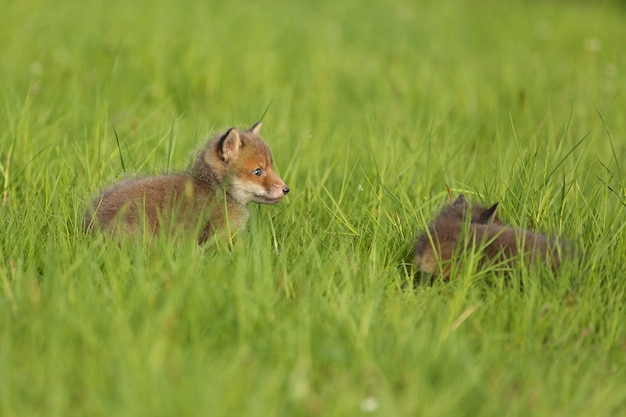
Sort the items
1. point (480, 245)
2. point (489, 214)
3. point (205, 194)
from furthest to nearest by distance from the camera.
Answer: point (205, 194)
point (489, 214)
point (480, 245)

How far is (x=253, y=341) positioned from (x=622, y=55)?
987 centimetres

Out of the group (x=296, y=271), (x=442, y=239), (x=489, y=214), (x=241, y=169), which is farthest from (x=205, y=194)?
(x=489, y=214)

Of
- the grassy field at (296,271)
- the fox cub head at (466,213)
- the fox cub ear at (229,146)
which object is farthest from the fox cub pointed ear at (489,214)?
the fox cub ear at (229,146)

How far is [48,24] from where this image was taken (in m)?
10.3

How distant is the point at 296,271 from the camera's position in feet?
14.9

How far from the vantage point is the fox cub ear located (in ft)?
18.5

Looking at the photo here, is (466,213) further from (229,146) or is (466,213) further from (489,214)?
(229,146)

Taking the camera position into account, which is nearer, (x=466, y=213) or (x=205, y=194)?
(x=466, y=213)

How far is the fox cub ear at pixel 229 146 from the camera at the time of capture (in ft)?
18.5

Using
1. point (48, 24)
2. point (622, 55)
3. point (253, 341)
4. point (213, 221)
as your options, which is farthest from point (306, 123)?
point (622, 55)

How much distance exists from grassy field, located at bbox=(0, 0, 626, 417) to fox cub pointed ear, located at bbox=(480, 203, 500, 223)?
0.37 metres

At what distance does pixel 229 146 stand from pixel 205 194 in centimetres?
35

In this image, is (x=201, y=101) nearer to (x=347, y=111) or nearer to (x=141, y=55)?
(x=141, y=55)

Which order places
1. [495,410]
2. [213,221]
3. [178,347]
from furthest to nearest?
[213,221], [178,347], [495,410]
